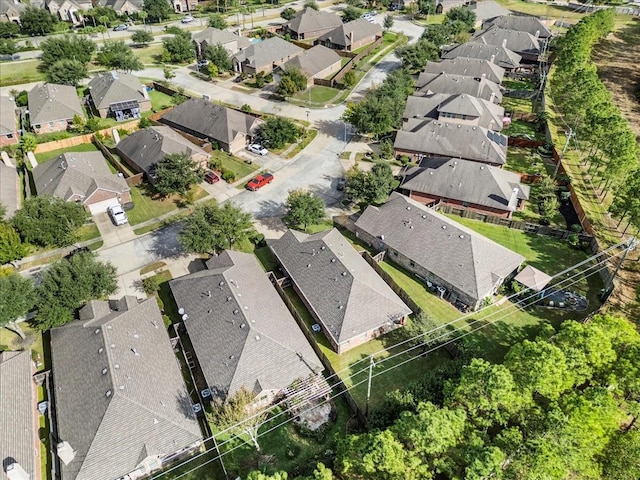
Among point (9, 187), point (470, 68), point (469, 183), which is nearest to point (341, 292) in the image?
point (469, 183)

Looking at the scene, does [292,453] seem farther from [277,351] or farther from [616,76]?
[616,76]

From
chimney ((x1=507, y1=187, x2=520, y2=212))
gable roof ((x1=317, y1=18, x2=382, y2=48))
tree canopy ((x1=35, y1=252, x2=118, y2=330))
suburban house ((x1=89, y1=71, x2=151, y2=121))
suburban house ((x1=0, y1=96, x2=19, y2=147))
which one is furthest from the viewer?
gable roof ((x1=317, y1=18, x2=382, y2=48))

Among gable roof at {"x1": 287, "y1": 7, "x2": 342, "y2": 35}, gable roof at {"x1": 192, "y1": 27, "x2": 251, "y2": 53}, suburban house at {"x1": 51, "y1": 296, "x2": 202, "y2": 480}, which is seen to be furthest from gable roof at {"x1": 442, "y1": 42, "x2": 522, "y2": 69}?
suburban house at {"x1": 51, "y1": 296, "x2": 202, "y2": 480}

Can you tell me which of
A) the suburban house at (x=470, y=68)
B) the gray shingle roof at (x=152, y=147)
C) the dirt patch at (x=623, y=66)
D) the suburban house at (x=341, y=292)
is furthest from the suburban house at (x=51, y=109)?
the dirt patch at (x=623, y=66)

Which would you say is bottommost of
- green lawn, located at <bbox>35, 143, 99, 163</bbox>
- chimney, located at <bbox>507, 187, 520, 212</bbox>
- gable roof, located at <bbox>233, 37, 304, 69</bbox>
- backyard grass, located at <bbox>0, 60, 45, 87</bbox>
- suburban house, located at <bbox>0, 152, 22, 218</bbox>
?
green lawn, located at <bbox>35, 143, 99, 163</bbox>

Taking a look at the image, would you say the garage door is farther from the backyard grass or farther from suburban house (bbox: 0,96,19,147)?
the backyard grass

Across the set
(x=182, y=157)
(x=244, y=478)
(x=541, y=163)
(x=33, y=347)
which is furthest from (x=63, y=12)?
(x=244, y=478)

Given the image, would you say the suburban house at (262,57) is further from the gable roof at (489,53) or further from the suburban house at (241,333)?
the suburban house at (241,333)
